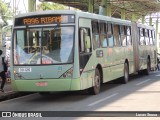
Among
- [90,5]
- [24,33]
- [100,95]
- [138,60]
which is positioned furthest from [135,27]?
[90,5]

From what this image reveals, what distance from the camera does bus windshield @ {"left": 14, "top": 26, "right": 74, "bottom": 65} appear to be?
535 inches

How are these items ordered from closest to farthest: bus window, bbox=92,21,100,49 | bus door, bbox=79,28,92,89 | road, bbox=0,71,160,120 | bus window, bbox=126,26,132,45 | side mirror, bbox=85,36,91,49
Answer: road, bbox=0,71,160,120 < bus door, bbox=79,28,92,89 < side mirror, bbox=85,36,91,49 < bus window, bbox=92,21,100,49 < bus window, bbox=126,26,132,45

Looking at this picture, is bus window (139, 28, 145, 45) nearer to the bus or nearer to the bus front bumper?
the bus

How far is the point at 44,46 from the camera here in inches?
545

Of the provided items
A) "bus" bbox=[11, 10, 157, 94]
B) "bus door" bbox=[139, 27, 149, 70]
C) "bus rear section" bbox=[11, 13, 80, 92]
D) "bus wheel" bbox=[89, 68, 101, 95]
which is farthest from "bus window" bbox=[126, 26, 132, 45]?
"bus rear section" bbox=[11, 13, 80, 92]

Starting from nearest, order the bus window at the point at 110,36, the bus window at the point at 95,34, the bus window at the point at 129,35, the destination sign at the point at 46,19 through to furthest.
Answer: the destination sign at the point at 46,19
the bus window at the point at 95,34
the bus window at the point at 110,36
the bus window at the point at 129,35

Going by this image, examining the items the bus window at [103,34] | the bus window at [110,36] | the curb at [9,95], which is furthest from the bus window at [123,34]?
the curb at [9,95]

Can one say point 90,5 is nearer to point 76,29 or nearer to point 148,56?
point 148,56

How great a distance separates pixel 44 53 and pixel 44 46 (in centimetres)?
24

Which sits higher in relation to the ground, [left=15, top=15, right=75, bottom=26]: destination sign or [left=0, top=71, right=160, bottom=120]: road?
[left=15, top=15, right=75, bottom=26]: destination sign

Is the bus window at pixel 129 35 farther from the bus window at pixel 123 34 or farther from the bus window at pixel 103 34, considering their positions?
the bus window at pixel 103 34

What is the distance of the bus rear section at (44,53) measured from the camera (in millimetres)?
13516

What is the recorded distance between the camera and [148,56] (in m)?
25.9

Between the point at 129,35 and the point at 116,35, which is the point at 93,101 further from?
the point at 129,35
